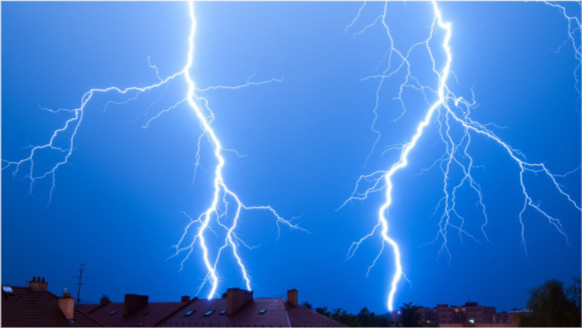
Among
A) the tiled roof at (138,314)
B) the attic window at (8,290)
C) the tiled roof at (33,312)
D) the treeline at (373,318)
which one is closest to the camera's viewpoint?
the tiled roof at (33,312)

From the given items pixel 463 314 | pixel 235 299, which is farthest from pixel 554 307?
pixel 463 314

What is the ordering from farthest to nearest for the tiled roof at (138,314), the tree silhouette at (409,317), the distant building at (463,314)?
the distant building at (463,314), the tree silhouette at (409,317), the tiled roof at (138,314)

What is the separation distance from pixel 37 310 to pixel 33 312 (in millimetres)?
242

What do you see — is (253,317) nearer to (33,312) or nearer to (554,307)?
(33,312)

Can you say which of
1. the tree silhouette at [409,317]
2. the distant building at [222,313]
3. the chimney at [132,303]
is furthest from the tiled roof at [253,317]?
the tree silhouette at [409,317]

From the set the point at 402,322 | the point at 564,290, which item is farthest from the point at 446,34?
the point at 402,322

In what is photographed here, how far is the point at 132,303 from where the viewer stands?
26.2m

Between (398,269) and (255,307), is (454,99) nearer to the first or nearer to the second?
(398,269)

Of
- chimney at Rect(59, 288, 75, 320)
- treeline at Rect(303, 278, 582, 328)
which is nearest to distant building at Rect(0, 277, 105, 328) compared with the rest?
chimney at Rect(59, 288, 75, 320)

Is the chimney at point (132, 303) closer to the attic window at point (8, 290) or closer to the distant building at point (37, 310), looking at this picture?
the distant building at point (37, 310)

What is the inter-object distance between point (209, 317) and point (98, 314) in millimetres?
7813

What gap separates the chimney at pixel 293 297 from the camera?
74.4 feet

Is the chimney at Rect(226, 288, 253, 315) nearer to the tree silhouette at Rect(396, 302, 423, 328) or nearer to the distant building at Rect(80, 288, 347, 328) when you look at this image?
the distant building at Rect(80, 288, 347, 328)

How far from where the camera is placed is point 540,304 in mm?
17922
